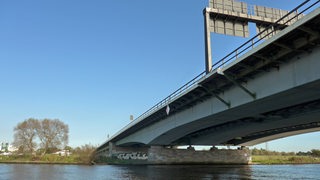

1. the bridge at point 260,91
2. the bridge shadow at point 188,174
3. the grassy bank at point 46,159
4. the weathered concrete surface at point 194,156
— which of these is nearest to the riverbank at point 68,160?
the grassy bank at point 46,159

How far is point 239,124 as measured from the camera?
45.5 m

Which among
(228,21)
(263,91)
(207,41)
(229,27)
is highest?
(228,21)

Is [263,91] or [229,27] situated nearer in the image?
[263,91]

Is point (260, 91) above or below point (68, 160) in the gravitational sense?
above

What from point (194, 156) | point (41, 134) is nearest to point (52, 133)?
point (41, 134)

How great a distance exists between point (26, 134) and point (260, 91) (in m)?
93.9

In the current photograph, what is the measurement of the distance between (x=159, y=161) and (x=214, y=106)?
34695mm

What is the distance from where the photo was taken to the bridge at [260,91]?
2109 centimetres

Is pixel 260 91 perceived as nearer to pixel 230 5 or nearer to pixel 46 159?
pixel 230 5

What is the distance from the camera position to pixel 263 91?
26.3 meters

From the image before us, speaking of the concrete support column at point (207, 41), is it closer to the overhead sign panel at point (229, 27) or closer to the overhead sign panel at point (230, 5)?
the overhead sign panel at point (229, 27)

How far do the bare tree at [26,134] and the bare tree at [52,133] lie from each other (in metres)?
1.83

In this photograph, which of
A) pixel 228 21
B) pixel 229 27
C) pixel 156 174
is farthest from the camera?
pixel 156 174

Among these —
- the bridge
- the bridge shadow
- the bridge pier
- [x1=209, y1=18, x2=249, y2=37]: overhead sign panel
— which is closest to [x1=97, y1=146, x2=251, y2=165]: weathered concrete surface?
the bridge pier
